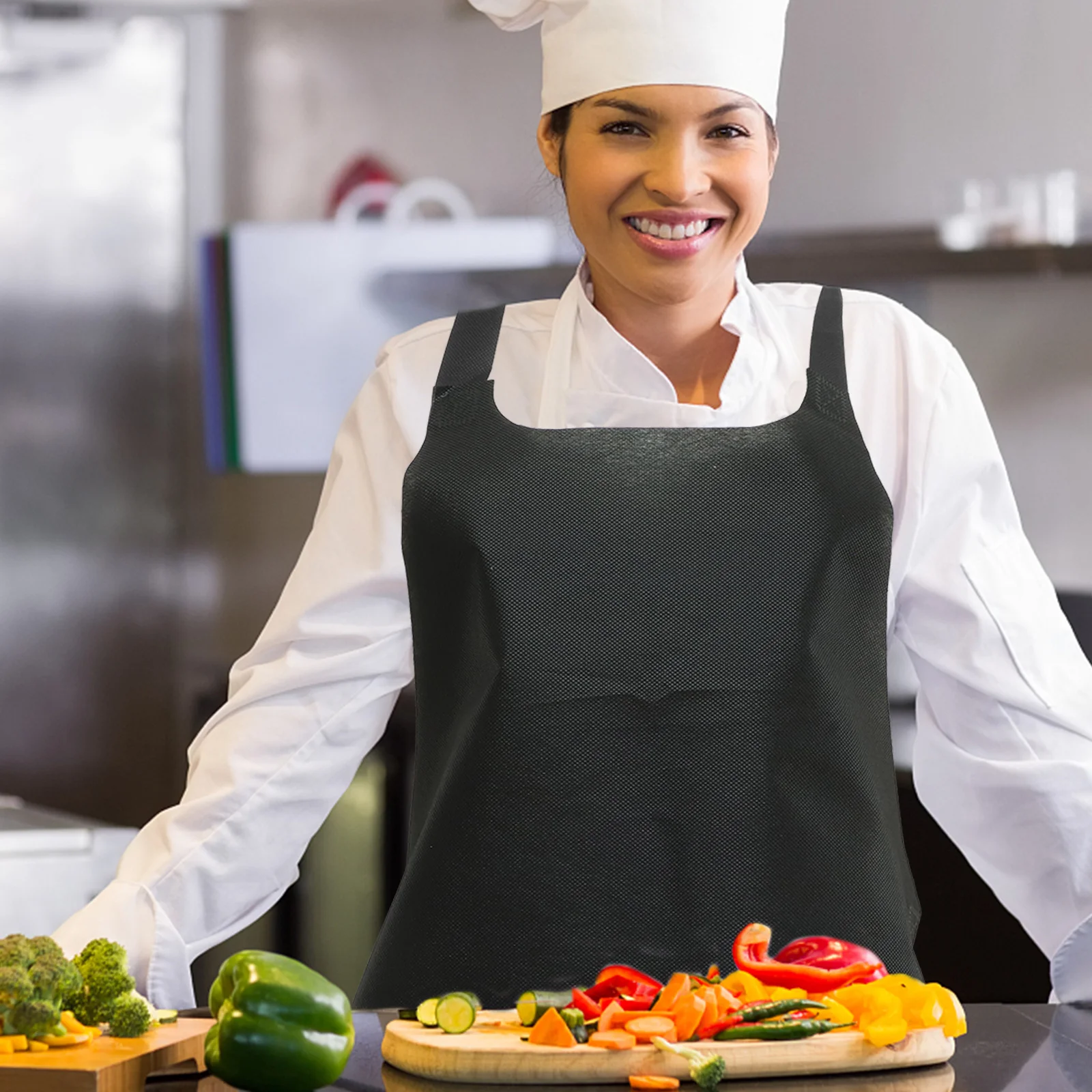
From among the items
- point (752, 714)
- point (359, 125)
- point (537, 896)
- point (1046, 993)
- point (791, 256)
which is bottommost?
point (1046, 993)

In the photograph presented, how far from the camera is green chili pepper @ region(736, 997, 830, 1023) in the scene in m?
1.03

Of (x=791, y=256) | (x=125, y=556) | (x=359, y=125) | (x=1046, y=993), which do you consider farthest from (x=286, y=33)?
(x=1046, y=993)

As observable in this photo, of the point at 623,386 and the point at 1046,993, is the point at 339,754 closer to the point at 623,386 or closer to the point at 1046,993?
the point at 623,386

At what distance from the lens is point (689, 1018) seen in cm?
102

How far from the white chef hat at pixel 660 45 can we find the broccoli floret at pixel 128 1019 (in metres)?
0.80

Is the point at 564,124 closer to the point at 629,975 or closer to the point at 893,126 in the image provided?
the point at 629,975

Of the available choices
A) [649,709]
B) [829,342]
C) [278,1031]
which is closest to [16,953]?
[278,1031]

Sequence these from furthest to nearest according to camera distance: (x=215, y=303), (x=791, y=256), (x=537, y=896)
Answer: (x=215, y=303), (x=791, y=256), (x=537, y=896)

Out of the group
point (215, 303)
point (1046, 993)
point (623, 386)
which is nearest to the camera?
point (623, 386)

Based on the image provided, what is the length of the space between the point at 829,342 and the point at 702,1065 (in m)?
0.67

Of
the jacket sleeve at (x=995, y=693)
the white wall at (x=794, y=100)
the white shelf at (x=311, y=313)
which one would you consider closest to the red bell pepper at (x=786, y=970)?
the jacket sleeve at (x=995, y=693)

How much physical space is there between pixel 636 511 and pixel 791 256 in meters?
1.62

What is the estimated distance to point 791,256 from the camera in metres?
2.92

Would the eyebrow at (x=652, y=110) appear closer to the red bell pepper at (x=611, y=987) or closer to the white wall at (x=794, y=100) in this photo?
the red bell pepper at (x=611, y=987)
